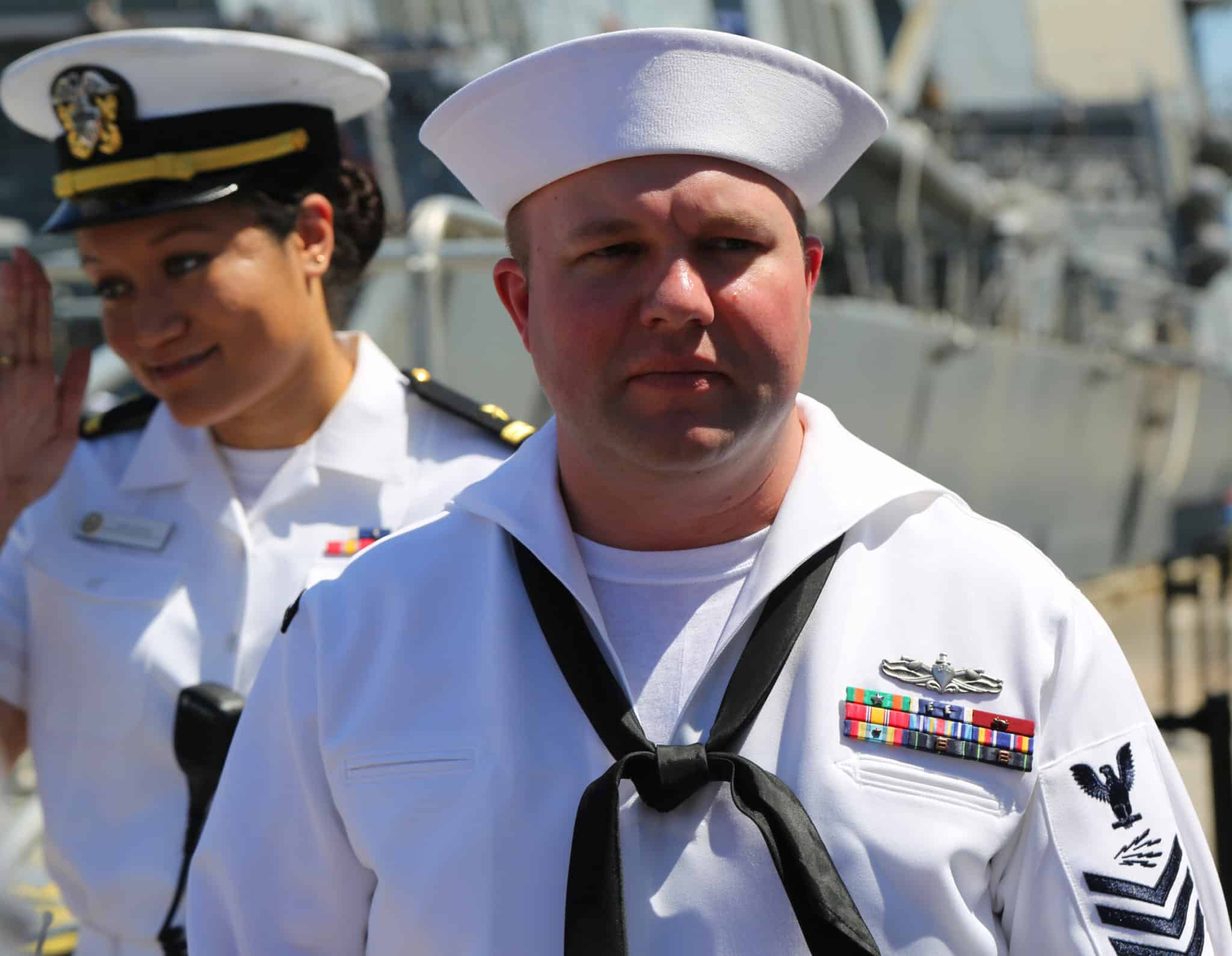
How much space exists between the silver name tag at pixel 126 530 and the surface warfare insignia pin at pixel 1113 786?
142 cm

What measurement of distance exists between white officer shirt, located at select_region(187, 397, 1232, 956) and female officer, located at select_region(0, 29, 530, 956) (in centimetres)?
50

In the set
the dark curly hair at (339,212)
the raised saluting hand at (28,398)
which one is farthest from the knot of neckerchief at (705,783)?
the raised saluting hand at (28,398)

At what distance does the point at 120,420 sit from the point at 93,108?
52cm

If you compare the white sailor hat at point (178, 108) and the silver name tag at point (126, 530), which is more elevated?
the white sailor hat at point (178, 108)

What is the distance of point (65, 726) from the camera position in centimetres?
209

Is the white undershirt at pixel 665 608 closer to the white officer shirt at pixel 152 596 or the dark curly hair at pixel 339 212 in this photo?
the white officer shirt at pixel 152 596

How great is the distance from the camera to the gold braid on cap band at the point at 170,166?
2080 mm

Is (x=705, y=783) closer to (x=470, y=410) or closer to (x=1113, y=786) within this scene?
(x=1113, y=786)

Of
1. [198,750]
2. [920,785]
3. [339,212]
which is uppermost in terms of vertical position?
[339,212]

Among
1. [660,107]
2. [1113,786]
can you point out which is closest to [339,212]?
[660,107]

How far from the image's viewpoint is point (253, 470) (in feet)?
7.29

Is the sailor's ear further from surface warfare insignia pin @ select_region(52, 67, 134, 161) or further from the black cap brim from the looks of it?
surface warfare insignia pin @ select_region(52, 67, 134, 161)

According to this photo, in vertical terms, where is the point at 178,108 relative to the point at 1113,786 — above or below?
above

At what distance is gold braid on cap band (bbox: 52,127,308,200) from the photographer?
2080 millimetres
